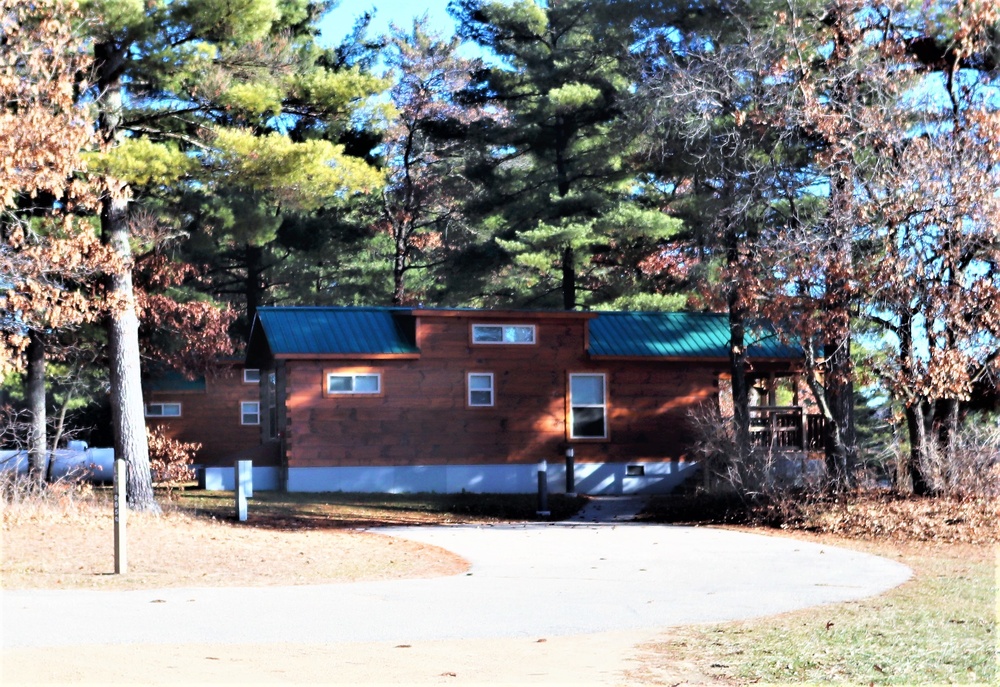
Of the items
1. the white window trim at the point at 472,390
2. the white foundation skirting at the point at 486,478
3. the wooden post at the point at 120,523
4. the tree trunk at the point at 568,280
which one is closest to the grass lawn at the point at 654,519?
the wooden post at the point at 120,523

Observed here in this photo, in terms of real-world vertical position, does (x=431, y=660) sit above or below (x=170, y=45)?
below

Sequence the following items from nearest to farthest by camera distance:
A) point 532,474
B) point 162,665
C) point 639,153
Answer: point 162,665
point 639,153
point 532,474

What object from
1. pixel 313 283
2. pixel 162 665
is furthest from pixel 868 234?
pixel 313 283

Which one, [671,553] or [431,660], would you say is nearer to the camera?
[431,660]

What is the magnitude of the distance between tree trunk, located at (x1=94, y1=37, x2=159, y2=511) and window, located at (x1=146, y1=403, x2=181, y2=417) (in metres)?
17.7

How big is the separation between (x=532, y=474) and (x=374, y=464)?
377cm

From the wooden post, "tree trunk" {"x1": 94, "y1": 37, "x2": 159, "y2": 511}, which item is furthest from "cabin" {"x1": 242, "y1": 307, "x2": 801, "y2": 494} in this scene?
the wooden post

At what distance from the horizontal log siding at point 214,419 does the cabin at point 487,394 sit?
28.4ft

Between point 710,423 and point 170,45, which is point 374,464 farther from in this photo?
point 170,45

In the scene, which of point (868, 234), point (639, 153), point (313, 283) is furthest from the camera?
point (313, 283)

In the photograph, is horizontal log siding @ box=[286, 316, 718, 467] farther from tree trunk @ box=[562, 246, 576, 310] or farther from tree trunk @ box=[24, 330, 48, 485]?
tree trunk @ box=[562, 246, 576, 310]

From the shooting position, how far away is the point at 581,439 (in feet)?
91.6

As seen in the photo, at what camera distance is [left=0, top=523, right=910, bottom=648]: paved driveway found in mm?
8727

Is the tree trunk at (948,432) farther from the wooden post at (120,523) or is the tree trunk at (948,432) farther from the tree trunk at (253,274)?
the tree trunk at (253,274)
